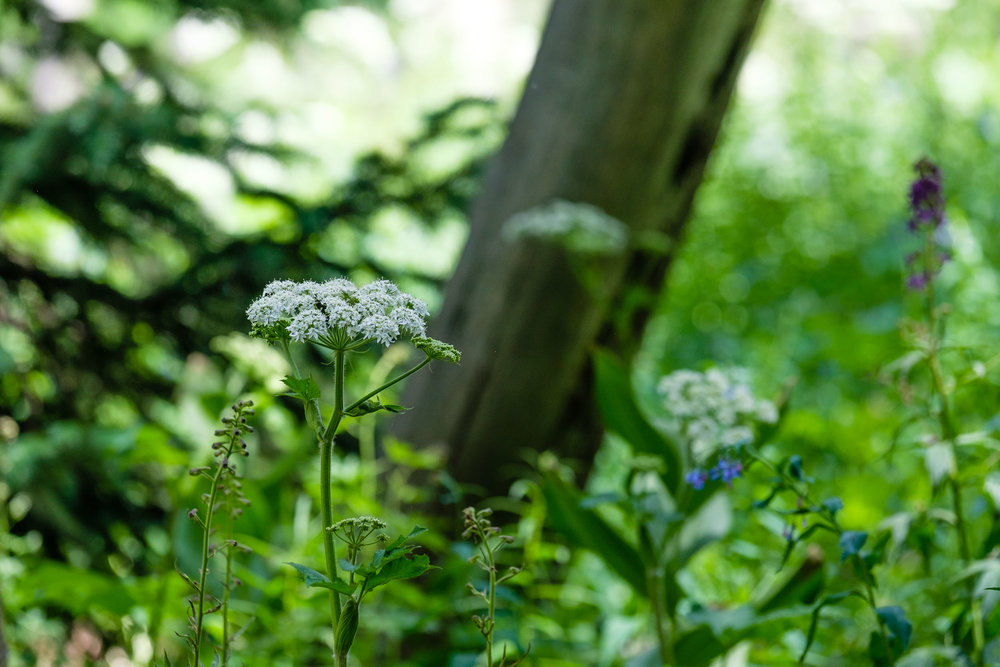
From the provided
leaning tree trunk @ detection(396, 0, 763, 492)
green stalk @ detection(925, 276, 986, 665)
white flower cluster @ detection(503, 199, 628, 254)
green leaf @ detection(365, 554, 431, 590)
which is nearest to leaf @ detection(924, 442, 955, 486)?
green stalk @ detection(925, 276, 986, 665)

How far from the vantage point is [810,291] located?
2.73 metres

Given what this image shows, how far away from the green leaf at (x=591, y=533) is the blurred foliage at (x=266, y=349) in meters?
0.01

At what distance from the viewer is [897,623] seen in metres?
0.66

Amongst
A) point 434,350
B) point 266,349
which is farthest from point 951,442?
point 266,349

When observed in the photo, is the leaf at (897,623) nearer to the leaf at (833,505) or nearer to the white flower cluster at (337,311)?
the leaf at (833,505)

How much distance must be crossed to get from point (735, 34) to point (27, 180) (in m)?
1.32

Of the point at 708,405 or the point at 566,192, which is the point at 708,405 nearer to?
the point at 708,405

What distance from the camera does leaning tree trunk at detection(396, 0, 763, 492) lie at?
1.46 metres

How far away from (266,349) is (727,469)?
0.69 meters

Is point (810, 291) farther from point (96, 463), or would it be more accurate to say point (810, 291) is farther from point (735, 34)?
point (96, 463)

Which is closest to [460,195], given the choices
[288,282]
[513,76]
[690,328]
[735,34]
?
[735,34]

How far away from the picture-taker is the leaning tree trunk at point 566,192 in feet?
4.80

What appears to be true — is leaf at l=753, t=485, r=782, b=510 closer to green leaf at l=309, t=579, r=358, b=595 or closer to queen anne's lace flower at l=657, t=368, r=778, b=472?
queen anne's lace flower at l=657, t=368, r=778, b=472

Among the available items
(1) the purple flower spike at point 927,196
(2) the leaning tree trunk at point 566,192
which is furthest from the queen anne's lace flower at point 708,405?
(2) the leaning tree trunk at point 566,192
